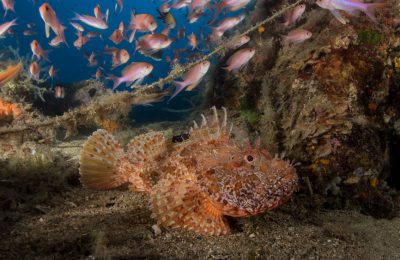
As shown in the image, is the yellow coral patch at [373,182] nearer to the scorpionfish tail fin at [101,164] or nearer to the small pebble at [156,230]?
the small pebble at [156,230]

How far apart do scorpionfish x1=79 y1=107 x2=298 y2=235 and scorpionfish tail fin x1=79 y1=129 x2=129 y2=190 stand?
21 centimetres

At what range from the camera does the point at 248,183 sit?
9.65ft

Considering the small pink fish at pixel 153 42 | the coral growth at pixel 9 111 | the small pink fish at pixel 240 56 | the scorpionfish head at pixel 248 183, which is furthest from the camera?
the small pink fish at pixel 153 42

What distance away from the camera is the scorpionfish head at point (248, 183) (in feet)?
9.48

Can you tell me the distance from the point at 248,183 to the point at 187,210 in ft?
2.29

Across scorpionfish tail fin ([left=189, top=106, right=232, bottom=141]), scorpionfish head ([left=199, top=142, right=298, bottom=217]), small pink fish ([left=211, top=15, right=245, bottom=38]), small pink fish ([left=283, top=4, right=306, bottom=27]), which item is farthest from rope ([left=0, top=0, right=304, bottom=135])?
small pink fish ([left=211, top=15, right=245, bottom=38])

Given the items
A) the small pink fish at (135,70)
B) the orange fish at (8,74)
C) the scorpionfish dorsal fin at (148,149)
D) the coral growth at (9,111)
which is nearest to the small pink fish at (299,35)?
the scorpionfish dorsal fin at (148,149)

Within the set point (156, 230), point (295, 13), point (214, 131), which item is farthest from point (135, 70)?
point (156, 230)

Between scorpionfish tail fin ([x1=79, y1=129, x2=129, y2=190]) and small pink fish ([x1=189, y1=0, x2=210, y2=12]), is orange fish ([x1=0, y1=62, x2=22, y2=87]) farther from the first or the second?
small pink fish ([x1=189, y1=0, x2=210, y2=12])

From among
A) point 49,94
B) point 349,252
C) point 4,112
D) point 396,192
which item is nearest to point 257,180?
point 349,252

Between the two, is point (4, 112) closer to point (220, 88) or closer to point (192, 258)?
point (220, 88)

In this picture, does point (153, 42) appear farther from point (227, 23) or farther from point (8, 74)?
point (8, 74)

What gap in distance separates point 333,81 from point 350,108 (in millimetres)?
487

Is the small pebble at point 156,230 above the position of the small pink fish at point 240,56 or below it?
below
